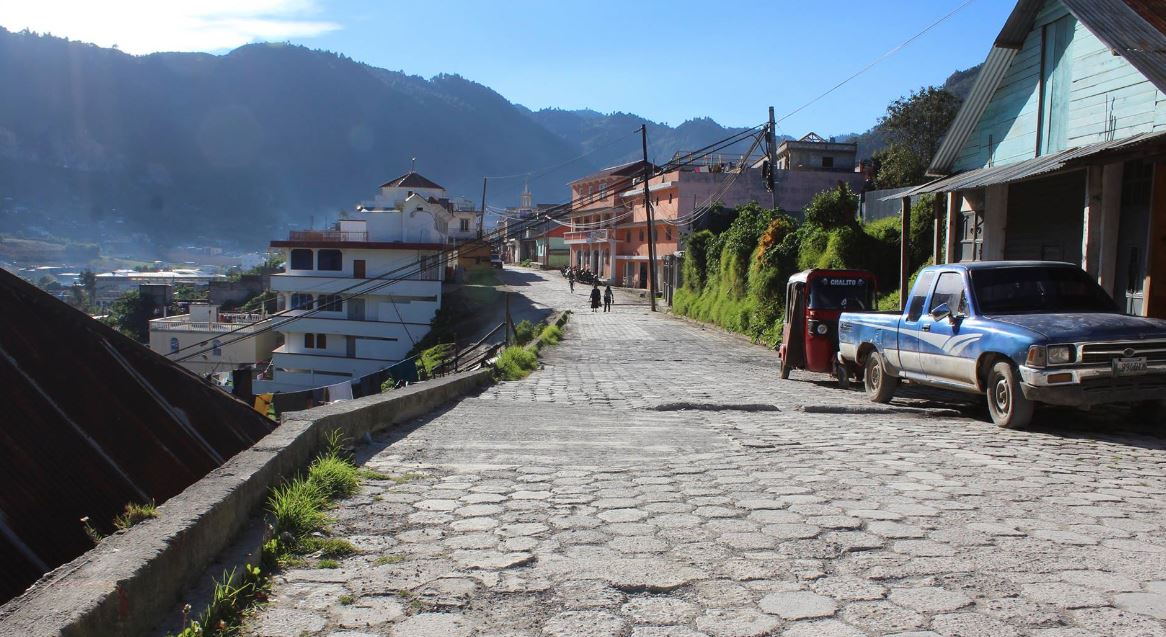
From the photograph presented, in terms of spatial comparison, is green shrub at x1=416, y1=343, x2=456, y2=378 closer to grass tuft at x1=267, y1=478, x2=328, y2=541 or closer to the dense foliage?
the dense foliage

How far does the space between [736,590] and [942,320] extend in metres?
7.37

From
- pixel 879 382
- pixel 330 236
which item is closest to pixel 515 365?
pixel 879 382

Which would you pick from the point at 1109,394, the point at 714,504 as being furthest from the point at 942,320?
the point at 714,504

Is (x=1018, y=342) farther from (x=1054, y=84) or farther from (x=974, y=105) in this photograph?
(x=974, y=105)

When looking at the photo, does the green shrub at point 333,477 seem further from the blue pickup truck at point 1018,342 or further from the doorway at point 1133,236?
the doorway at point 1133,236

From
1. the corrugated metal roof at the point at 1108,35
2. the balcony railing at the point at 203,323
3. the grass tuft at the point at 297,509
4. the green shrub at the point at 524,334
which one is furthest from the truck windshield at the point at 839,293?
the balcony railing at the point at 203,323

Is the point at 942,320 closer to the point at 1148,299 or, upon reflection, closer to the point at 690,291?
the point at 1148,299

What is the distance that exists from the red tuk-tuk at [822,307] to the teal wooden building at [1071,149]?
2259 millimetres

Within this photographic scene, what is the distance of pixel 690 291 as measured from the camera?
41.8m

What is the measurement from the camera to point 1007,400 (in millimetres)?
8898

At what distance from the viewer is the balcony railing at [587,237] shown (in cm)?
7942

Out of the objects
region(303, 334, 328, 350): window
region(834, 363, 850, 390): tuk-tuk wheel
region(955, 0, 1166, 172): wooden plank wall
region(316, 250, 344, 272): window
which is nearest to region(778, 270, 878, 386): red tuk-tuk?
region(834, 363, 850, 390): tuk-tuk wheel

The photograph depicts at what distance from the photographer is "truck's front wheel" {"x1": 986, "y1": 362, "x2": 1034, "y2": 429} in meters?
8.70

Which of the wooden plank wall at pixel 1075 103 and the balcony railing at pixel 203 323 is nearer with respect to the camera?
the wooden plank wall at pixel 1075 103
